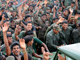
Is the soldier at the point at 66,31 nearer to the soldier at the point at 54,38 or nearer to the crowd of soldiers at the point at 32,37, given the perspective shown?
the crowd of soldiers at the point at 32,37

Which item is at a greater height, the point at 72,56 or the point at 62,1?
the point at 62,1

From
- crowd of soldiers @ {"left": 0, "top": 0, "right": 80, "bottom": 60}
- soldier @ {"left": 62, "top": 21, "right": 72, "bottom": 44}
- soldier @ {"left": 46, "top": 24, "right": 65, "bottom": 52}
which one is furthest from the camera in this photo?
soldier @ {"left": 62, "top": 21, "right": 72, "bottom": 44}

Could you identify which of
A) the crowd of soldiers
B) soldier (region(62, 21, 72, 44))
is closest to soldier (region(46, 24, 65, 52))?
the crowd of soldiers

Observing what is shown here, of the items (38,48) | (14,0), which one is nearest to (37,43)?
(38,48)

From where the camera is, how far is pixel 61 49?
81.2 inches

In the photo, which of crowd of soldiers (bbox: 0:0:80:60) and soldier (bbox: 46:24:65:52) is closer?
crowd of soldiers (bbox: 0:0:80:60)

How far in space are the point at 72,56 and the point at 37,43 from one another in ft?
6.58

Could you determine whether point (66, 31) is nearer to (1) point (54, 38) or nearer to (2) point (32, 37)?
(1) point (54, 38)

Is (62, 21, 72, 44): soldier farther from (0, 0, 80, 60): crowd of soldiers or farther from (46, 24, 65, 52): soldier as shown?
(46, 24, 65, 52): soldier

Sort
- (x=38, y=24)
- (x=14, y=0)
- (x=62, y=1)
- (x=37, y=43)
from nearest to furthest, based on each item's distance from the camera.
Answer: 1. (x=37, y=43)
2. (x=38, y=24)
3. (x=14, y=0)
4. (x=62, y=1)

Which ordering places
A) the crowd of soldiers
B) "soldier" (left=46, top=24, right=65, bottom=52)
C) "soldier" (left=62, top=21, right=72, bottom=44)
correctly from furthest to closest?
"soldier" (left=62, top=21, right=72, bottom=44) → "soldier" (left=46, top=24, right=65, bottom=52) → the crowd of soldiers

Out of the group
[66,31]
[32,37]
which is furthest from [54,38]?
[32,37]

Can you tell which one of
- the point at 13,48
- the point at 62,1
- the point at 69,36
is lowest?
the point at 69,36

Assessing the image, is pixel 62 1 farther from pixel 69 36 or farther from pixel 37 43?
pixel 37 43
